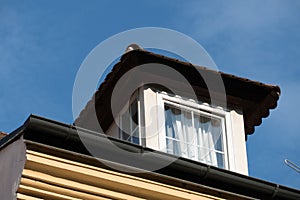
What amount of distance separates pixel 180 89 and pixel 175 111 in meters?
0.34

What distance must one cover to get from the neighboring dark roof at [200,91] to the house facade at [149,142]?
0.5 inches

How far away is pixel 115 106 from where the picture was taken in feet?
37.7

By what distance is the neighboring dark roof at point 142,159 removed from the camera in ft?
30.0

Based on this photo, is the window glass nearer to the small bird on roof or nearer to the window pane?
the small bird on roof

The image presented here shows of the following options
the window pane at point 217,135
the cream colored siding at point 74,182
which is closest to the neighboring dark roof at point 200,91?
the window pane at point 217,135

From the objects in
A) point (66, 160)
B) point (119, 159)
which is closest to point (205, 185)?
point (119, 159)

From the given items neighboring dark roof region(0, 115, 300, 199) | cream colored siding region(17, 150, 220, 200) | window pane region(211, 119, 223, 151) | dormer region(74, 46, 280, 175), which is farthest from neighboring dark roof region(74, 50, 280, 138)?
cream colored siding region(17, 150, 220, 200)

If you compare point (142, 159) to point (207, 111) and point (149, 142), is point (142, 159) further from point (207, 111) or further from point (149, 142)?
point (207, 111)

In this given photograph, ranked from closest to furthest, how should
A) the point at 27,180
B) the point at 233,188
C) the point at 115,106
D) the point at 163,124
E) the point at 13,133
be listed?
the point at 27,180 → the point at 13,133 → the point at 233,188 → the point at 163,124 → the point at 115,106

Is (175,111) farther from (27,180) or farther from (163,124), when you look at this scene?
(27,180)

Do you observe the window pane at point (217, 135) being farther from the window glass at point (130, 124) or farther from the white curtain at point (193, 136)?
the window glass at point (130, 124)

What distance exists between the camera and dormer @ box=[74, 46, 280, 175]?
35.4ft

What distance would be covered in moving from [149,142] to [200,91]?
1.27m

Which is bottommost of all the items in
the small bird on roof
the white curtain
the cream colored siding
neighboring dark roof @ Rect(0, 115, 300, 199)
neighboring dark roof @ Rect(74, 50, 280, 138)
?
the cream colored siding
